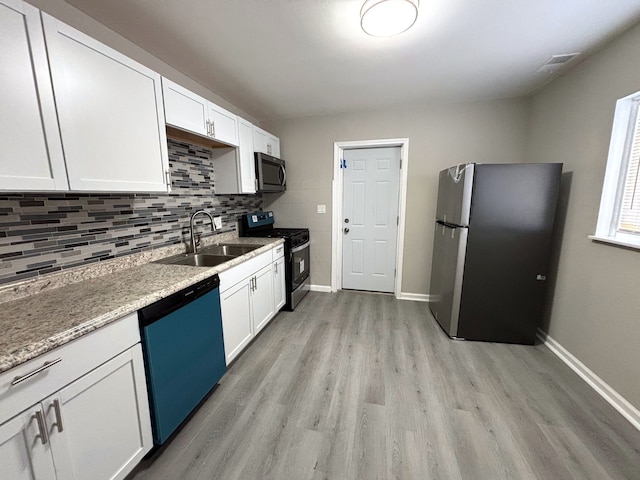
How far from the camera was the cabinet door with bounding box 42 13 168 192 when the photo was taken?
3.62 feet

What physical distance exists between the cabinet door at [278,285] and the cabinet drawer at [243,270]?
0.18 m

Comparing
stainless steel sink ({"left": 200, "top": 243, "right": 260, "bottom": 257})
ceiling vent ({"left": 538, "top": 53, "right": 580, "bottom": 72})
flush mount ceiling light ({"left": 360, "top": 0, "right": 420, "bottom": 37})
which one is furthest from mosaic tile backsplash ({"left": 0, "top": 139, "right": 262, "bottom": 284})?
ceiling vent ({"left": 538, "top": 53, "right": 580, "bottom": 72})

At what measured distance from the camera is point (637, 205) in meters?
1.67

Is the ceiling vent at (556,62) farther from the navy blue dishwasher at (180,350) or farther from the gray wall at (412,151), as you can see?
the navy blue dishwasher at (180,350)

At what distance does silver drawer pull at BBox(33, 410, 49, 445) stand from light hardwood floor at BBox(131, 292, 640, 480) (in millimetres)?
642

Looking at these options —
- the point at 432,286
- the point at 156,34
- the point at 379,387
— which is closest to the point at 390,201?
the point at 432,286

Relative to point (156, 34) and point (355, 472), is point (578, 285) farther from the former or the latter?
point (156, 34)

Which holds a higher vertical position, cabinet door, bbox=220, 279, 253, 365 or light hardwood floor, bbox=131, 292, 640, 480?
cabinet door, bbox=220, 279, 253, 365

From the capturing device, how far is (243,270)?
204cm

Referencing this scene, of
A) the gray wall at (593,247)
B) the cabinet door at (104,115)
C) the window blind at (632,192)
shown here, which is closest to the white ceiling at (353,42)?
the gray wall at (593,247)

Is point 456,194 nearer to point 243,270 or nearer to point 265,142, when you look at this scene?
point 243,270

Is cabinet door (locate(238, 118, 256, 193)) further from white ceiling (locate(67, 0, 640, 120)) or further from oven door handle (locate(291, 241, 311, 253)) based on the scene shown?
oven door handle (locate(291, 241, 311, 253))

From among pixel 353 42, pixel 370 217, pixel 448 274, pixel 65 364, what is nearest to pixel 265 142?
pixel 353 42

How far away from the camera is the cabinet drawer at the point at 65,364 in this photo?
2.49ft
